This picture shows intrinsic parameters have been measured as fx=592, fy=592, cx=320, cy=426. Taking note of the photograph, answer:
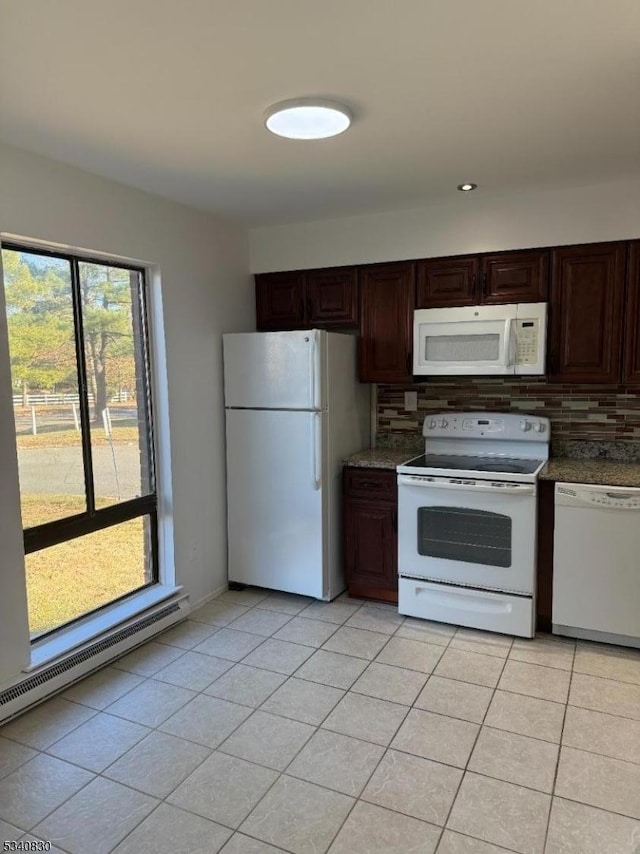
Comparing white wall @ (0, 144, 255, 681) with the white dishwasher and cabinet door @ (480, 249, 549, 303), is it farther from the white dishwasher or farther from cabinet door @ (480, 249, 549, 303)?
the white dishwasher

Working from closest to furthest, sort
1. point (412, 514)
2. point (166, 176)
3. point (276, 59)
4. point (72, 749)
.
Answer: point (276, 59), point (72, 749), point (166, 176), point (412, 514)

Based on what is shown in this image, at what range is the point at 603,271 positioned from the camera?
10.5 ft

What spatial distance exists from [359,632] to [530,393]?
177cm

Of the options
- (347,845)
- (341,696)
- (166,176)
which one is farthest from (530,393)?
(347,845)

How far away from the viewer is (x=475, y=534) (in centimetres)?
326

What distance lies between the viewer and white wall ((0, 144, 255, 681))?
8.24 ft

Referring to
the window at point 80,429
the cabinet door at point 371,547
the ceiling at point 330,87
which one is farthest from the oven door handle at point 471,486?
the ceiling at point 330,87

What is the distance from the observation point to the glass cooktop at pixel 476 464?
328 cm

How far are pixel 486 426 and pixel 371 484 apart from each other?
2.68 ft

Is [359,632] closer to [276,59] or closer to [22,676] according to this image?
[22,676]

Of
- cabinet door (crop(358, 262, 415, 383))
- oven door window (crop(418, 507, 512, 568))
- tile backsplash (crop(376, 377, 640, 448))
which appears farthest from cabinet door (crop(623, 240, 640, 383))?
cabinet door (crop(358, 262, 415, 383))

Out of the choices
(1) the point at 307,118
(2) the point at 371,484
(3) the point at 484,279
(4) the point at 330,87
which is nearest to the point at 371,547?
(2) the point at 371,484

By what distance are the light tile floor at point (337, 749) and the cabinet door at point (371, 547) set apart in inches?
15.8

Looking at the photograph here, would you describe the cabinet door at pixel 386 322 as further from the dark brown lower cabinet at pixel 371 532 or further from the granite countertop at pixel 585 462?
the dark brown lower cabinet at pixel 371 532
